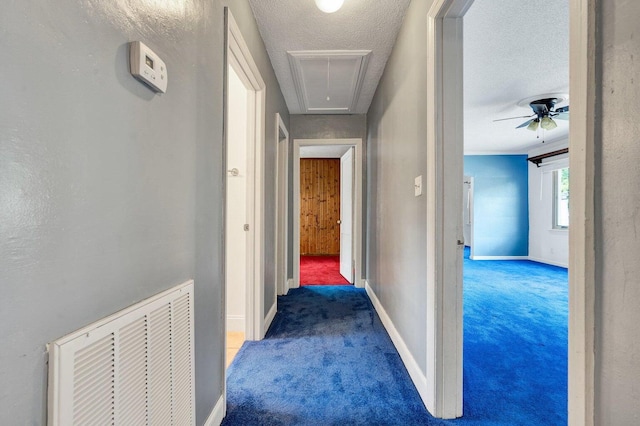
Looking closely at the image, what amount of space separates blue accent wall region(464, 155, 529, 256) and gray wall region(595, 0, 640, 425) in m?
6.60

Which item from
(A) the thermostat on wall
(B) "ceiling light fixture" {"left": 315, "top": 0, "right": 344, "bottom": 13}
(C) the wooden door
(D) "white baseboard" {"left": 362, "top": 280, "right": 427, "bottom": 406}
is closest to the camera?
(A) the thermostat on wall

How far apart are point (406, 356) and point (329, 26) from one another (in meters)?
2.37

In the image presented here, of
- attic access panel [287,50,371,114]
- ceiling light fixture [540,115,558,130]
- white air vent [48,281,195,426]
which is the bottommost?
white air vent [48,281,195,426]

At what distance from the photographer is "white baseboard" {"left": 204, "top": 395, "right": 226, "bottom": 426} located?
128 centimetres

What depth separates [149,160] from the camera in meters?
0.85

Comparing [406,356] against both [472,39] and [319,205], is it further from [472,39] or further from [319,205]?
[319,205]

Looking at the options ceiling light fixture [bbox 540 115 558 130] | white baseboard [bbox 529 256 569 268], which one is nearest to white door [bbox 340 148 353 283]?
ceiling light fixture [bbox 540 115 558 130]

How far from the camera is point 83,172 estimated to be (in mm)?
618

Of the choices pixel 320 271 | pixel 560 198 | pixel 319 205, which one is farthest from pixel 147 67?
pixel 560 198

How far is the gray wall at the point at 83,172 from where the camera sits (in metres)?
0.48

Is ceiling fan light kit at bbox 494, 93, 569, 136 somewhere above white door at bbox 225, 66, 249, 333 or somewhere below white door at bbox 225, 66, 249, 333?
above

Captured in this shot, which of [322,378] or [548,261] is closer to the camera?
[322,378]

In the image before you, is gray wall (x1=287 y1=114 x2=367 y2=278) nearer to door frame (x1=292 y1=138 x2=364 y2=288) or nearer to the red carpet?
door frame (x1=292 y1=138 x2=364 y2=288)

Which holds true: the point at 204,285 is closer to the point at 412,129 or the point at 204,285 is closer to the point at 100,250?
the point at 100,250
